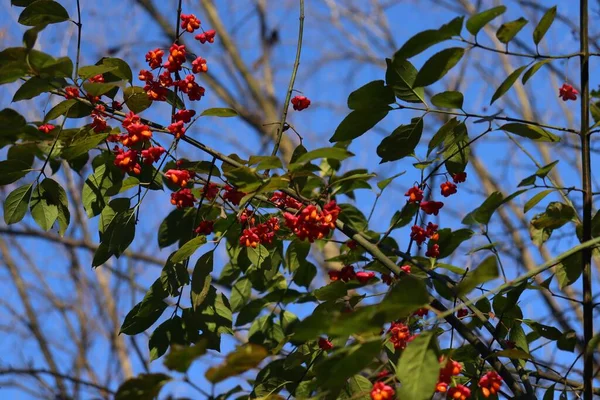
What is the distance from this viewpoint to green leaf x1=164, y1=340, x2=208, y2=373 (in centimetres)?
85

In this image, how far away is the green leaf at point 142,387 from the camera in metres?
0.90

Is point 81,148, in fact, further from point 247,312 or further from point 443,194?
point 443,194

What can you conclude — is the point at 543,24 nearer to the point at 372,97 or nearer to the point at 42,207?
the point at 372,97

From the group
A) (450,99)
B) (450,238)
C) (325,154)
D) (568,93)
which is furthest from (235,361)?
(568,93)

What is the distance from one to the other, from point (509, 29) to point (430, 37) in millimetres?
211

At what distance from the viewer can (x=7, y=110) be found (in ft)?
3.90

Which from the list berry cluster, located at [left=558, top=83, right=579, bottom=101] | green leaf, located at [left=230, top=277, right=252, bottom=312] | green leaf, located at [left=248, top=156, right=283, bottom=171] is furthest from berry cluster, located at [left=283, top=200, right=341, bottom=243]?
berry cluster, located at [left=558, top=83, right=579, bottom=101]

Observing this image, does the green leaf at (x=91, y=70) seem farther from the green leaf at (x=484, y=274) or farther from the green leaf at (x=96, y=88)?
the green leaf at (x=484, y=274)

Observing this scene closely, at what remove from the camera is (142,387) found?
2.99ft

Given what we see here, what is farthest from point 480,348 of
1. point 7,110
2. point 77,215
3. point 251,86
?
point 251,86

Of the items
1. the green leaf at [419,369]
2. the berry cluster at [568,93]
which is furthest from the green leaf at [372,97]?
the berry cluster at [568,93]

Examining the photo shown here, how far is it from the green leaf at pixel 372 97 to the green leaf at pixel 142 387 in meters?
0.59

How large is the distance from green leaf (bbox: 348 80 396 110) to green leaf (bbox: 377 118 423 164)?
8cm

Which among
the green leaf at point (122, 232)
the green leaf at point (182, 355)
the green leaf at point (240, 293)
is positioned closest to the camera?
the green leaf at point (182, 355)
